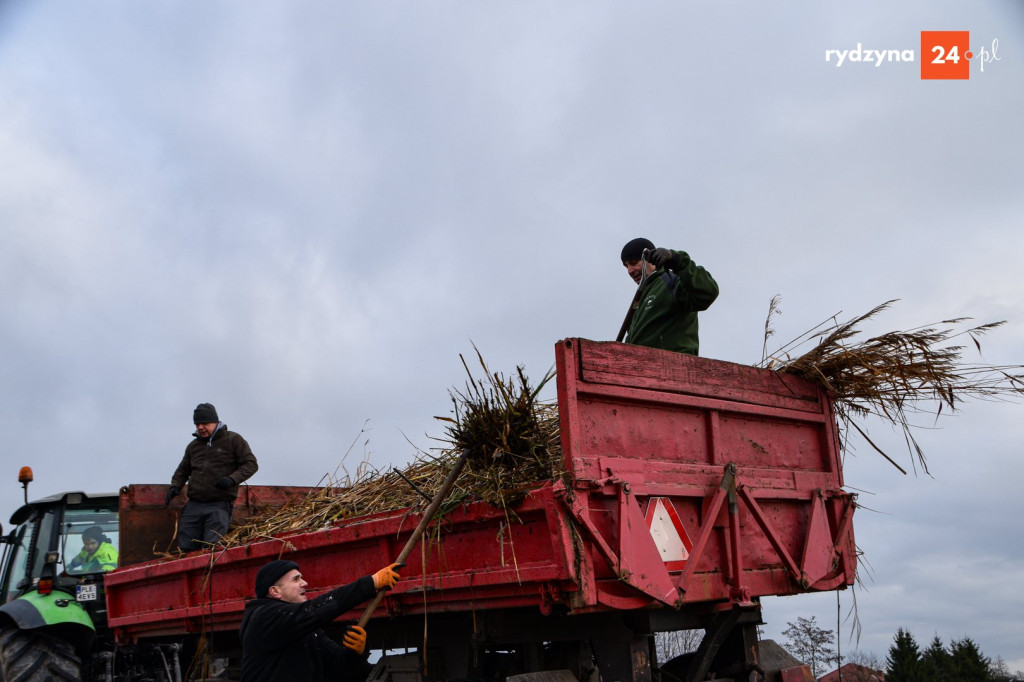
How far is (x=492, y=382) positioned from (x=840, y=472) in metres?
2.34

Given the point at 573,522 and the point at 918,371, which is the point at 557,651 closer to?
the point at 573,522

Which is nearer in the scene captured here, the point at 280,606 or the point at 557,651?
the point at 280,606

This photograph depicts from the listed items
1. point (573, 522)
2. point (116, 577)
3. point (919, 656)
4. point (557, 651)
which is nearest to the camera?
point (573, 522)

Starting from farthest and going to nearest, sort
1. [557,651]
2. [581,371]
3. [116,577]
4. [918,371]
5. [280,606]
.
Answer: [116,577]
[918,371]
[557,651]
[280,606]
[581,371]

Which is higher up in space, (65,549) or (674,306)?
(674,306)

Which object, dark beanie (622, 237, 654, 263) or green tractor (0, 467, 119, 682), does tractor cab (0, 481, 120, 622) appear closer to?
green tractor (0, 467, 119, 682)

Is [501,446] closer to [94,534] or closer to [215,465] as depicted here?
[215,465]

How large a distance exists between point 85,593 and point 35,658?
1.99 feet

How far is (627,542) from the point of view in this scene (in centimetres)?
375

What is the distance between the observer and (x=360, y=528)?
4531 millimetres

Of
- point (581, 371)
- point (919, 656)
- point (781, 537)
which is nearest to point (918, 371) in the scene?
point (781, 537)

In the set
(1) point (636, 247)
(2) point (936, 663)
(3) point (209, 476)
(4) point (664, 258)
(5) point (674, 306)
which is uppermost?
(1) point (636, 247)

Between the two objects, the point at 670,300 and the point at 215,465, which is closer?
the point at 670,300

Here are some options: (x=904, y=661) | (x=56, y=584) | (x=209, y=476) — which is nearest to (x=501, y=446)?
(x=209, y=476)
